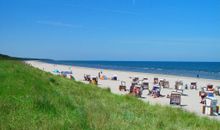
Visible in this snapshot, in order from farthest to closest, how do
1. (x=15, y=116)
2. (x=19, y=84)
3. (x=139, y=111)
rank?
(x=19, y=84) → (x=139, y=111) → (x=15, y=116)

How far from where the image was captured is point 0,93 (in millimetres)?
9555

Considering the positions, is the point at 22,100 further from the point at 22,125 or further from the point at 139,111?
the point at 139,111

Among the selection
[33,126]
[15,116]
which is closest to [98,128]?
[33,126]

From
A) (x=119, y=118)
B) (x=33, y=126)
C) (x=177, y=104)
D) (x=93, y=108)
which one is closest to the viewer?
(x=33, y=126)

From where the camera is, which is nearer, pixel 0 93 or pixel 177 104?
pixel 0 93

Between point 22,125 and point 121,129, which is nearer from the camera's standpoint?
point 22,125

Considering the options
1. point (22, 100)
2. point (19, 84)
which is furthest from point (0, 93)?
point (19, 84)

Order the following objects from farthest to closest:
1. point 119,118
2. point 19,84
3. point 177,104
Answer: point 177,104 < point 19,84 < point 119,118

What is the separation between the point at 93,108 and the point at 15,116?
2.73 metres

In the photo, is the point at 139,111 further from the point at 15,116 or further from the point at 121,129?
the point at 15,116

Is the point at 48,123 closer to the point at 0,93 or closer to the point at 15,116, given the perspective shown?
the point at 15,116

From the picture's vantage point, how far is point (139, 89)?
1855 centimetres

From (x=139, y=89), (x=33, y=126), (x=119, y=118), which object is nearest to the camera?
(x=33, y=126)

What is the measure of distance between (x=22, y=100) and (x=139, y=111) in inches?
137
